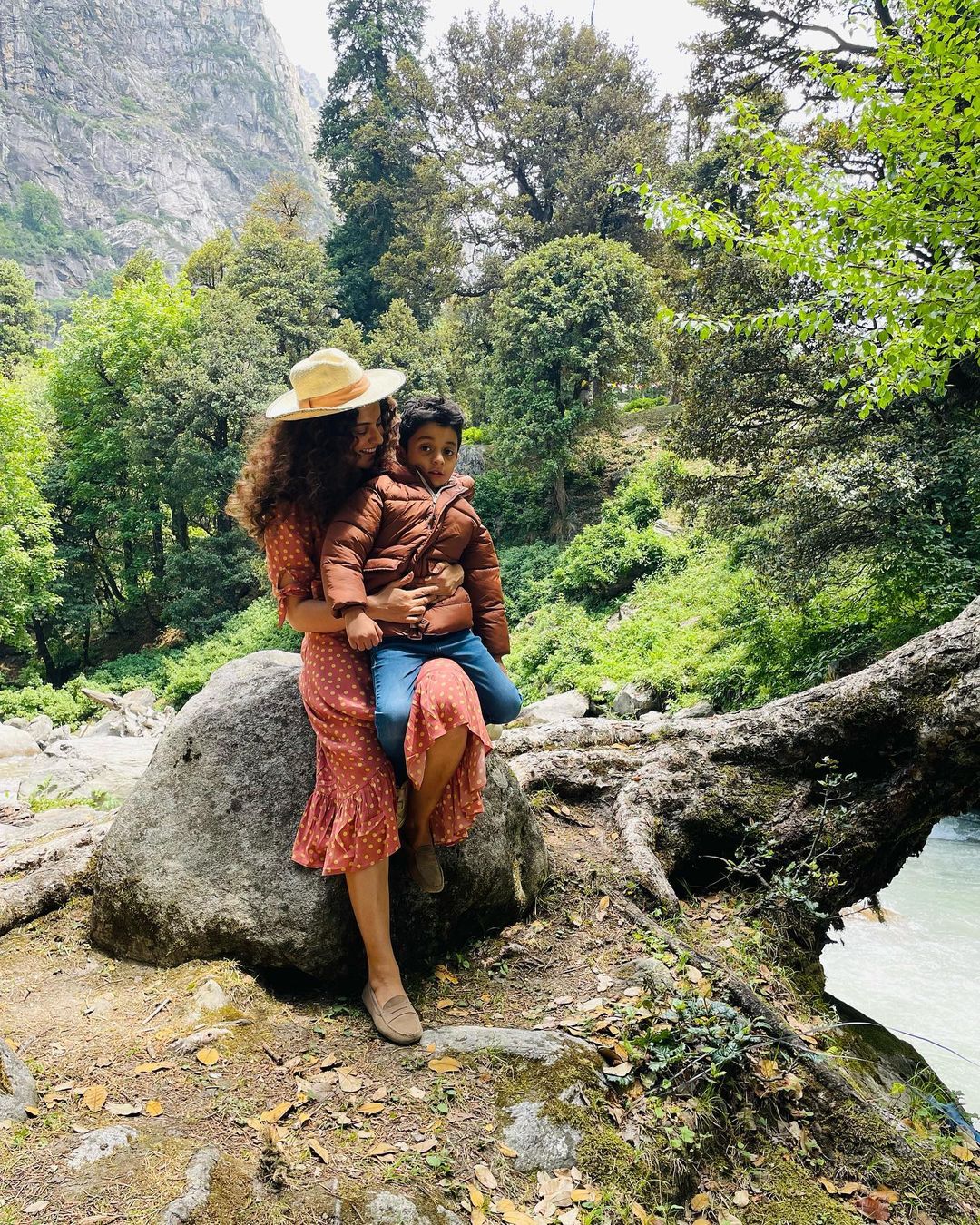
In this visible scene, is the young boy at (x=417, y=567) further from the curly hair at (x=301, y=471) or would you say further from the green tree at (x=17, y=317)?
the green tree at (x=17, y=317)

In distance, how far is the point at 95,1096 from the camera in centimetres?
262

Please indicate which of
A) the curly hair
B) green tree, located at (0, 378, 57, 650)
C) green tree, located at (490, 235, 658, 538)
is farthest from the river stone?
green tree, located at (0, 378, 57, 650)

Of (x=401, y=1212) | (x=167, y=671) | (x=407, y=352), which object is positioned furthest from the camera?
(x=407, y=352)

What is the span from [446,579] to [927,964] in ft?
22.3

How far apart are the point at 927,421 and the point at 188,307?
94.6ft

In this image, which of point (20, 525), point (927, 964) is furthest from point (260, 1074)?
point (20, 525)

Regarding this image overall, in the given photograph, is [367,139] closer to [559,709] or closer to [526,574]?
[526,574]

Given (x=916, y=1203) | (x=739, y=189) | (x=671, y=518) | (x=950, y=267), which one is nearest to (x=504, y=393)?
(x=671, y=518)

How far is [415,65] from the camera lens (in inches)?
1315

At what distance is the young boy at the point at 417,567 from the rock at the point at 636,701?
30.1ft

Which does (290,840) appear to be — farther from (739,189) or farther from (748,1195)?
(739,189)

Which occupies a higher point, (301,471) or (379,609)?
(301,471)

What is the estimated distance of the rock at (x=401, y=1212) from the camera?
2.24 m

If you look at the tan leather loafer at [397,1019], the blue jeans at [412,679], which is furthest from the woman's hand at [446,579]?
the tan leather loafer at [397,1019]
